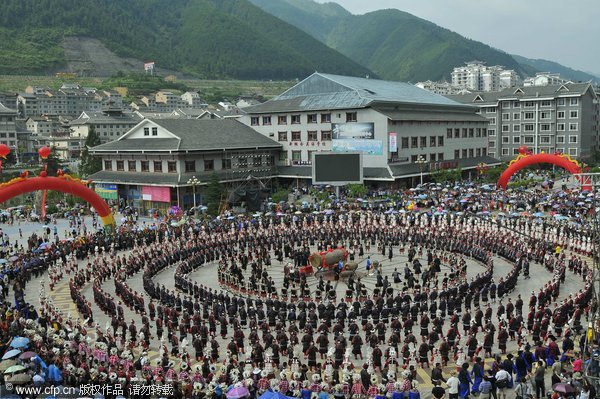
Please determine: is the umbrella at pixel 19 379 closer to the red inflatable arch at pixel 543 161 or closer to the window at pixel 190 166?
the window at pixel 190 166

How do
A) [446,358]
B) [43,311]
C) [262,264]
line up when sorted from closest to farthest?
[446,358] → [43,311] → [262,264]

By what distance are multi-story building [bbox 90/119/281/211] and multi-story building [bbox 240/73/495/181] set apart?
10.9 ft

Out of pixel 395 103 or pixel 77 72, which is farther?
pixel 77 72

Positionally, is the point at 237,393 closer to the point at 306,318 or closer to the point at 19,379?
the point at 19,379

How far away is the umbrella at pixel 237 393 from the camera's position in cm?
1446

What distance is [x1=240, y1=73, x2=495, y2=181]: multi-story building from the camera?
198 feet

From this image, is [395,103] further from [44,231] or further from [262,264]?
[44,231]

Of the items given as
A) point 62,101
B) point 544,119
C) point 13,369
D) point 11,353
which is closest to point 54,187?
point 11,353

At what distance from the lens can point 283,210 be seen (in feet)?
167

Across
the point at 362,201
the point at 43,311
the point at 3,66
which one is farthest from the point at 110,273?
the point at 3,66

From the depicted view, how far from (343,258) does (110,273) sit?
13566mm

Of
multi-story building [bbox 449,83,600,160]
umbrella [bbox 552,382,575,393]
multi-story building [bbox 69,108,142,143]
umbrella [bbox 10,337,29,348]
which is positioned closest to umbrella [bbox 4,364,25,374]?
umbrella [bbox 10,337,29,348]

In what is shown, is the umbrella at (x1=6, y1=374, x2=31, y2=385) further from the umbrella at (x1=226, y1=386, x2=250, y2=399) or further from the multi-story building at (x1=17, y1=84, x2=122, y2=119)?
the multi-story building at (x1=17, y1=84, x2=122, y2=119)

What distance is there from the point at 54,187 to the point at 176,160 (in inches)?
640
